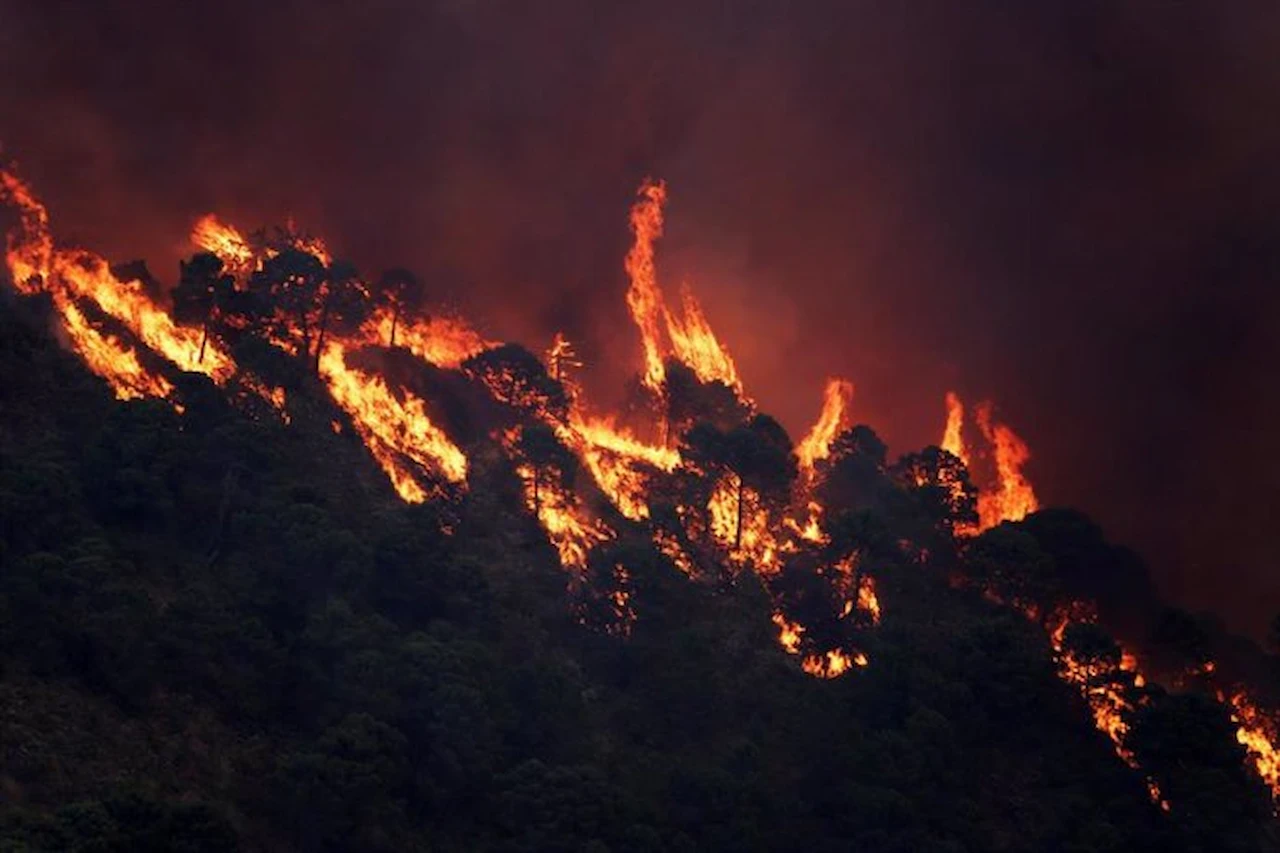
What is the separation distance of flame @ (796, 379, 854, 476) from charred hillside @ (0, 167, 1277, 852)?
23.5 ft

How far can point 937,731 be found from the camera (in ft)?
245

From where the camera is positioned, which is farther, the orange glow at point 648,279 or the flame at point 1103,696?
the orange glow at point 648,279

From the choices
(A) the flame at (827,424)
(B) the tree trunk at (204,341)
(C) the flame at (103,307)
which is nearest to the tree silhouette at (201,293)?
(B) the tree trunk at (204,341)

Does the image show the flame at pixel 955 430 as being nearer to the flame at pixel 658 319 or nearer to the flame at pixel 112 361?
the flame at pixel 658 319

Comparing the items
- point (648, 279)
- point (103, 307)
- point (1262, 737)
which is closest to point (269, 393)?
point (103, 307)

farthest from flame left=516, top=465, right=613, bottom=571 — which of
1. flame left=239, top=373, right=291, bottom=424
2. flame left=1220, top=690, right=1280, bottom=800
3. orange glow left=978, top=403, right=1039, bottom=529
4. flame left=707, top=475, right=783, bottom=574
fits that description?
flame left=1220, top=690, right=1280, bottom=800

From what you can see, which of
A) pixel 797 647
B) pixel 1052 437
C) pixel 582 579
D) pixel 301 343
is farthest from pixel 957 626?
pixel 301 343

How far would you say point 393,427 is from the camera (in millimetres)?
100812

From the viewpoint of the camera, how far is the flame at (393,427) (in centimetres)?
9569

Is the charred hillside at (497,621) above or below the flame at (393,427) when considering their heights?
below

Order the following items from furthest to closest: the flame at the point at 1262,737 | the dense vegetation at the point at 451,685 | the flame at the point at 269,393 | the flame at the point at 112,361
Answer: the flame at the point at 269,393, the flame at the point at 112,361, the flame at the point at 1262,737, the dense vegetation at the point at 451,685

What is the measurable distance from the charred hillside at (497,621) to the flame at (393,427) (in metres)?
0.34

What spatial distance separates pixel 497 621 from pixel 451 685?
10.9 meters

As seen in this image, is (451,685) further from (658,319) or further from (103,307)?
(658,319)
